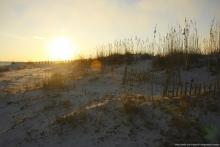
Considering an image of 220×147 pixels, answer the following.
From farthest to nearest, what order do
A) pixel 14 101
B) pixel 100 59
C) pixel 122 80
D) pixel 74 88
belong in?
1. pixel 100 59
2. pixel 122 80
3. pixel 74 88
4. pixel 14 101

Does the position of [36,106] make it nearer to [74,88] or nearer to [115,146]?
[74,88]

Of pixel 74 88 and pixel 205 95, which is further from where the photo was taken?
pixel 74 88

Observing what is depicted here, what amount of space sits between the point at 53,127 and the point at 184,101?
435 centimetres

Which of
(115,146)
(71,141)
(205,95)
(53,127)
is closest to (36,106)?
(53,127)

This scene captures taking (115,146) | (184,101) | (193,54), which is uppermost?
(193,54)

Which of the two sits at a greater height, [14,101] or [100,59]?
[100,59]

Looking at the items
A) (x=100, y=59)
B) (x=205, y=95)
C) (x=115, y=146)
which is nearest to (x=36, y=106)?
(x=115, y=146)

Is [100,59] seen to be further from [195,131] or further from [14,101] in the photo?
[195,131]

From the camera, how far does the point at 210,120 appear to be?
990 centimetres

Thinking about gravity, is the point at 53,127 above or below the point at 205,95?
below

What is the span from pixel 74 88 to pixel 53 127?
20.5 ft

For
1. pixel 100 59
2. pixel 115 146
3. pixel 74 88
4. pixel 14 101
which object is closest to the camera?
pixel 115 146

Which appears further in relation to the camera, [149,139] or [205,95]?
[205,95]

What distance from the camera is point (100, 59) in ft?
94.5
